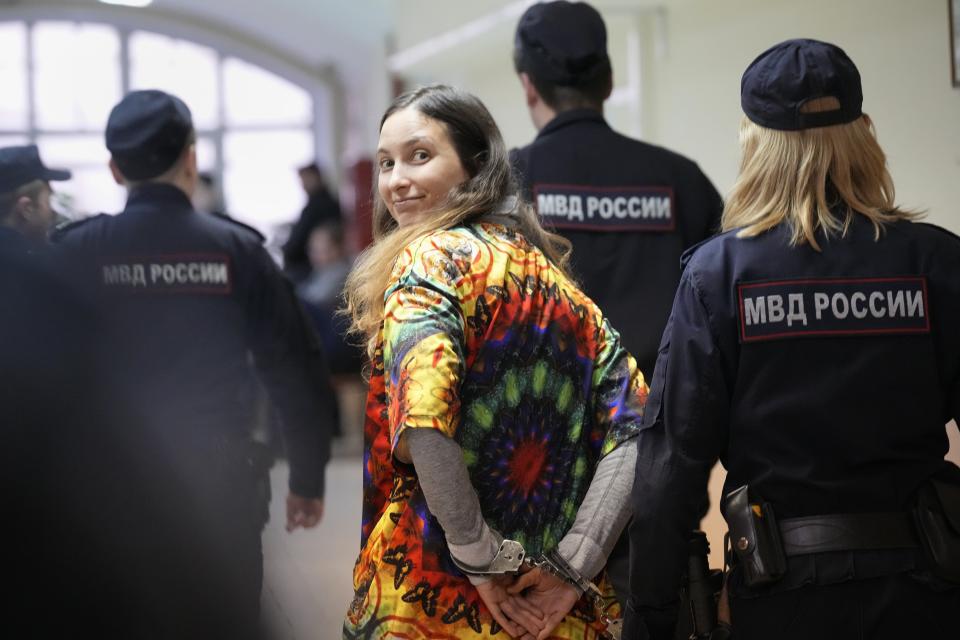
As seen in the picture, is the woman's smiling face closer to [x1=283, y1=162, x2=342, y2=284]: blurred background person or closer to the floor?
the floor

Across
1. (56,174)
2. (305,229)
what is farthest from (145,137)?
(305,229)

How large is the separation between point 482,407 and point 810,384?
1.53ft

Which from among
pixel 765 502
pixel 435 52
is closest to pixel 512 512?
pixel 765 502

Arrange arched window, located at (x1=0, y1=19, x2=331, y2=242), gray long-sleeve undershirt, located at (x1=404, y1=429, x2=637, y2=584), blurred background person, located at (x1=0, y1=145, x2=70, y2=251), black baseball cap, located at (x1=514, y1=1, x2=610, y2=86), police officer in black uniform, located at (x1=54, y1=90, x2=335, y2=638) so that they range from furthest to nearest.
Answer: arched window, located at (x1=0, y1=19, x2=331, y2=242) → black baseball cap, located at (x1=514, y1=1, x2=610, y2=86) → police officer in black uniform, located at (x1=54, y1=90, x2=335, y2=638) → blurred background person, located at (x1=0, y1=145, x2=70, y2=251) → gray long-sleeve undershirt, located at (x1=404, y1=429, x2=637, y2=584)

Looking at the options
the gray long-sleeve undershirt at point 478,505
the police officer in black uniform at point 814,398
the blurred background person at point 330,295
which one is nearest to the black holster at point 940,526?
the police officer in black uniform at point 814,398

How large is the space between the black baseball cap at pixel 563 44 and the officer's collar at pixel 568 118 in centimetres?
6

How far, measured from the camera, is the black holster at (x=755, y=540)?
176 centimetres

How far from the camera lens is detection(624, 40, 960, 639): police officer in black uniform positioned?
176 centimetres

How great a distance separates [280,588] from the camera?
8.77 feet

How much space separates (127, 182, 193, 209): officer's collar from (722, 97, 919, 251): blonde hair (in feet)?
4.54

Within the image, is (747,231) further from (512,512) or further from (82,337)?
(82,337)

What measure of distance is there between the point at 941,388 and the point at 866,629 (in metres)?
0.36

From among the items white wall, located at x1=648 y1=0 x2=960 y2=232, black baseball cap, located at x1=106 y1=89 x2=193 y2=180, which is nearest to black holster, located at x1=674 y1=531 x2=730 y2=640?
white wall, located at x1=648 y1=0 x2=960 y2=232

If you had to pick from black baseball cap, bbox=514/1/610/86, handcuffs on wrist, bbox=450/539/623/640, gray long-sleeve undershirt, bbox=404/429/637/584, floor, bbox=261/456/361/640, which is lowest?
floor, bbox=261/456/361/640
